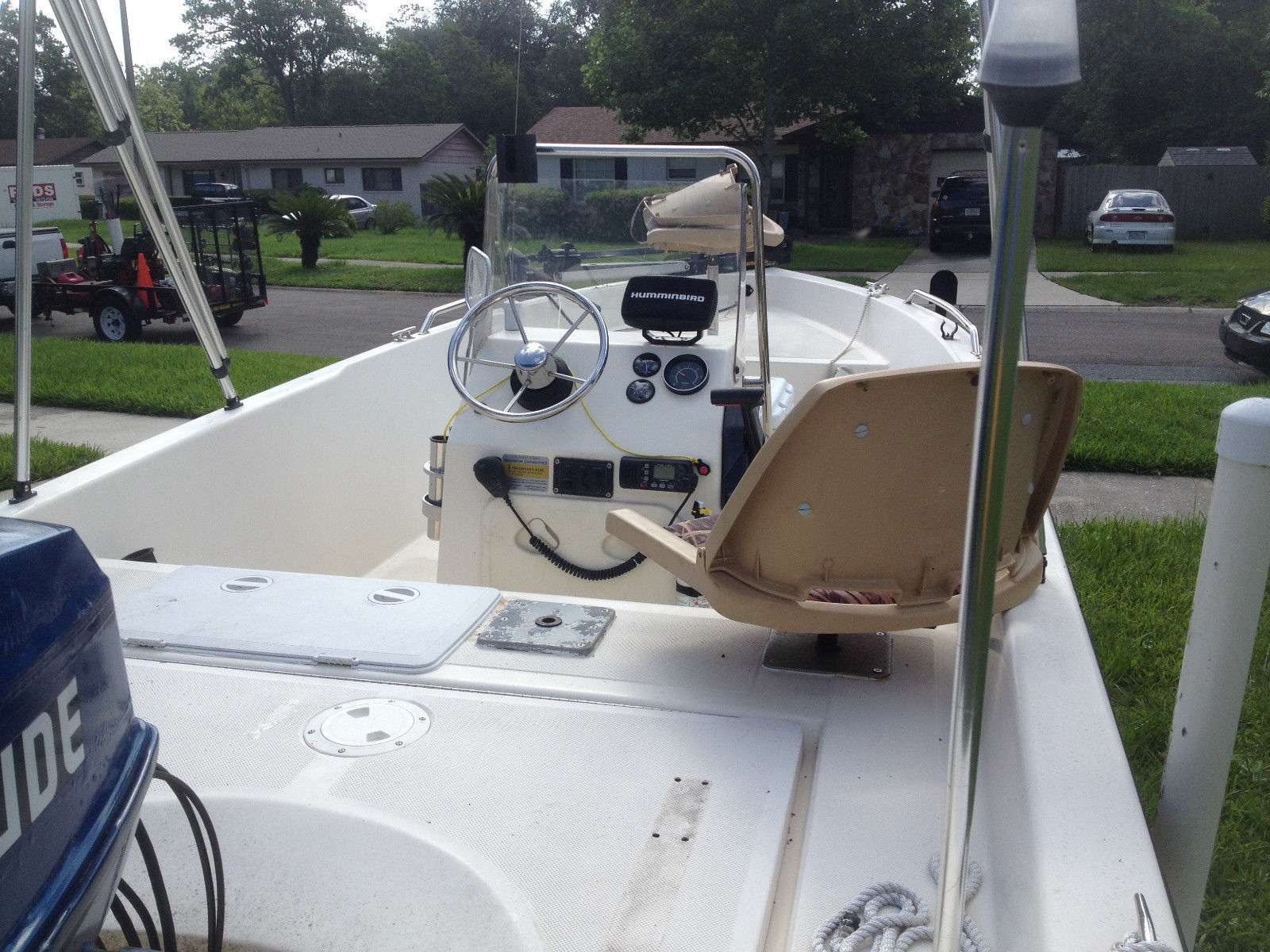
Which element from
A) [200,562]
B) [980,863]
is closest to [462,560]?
[200,562]

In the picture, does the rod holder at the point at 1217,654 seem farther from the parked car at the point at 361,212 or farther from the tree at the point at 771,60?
the parked car at the point at 361,212

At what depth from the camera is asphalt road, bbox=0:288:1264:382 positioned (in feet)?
29.4

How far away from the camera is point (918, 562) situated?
167 cm

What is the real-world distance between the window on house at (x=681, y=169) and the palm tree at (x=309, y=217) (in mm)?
16220

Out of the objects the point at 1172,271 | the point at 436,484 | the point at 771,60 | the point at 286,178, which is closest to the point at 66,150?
the point at 286,178

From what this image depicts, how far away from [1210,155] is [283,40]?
47961mm

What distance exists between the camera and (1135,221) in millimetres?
17688

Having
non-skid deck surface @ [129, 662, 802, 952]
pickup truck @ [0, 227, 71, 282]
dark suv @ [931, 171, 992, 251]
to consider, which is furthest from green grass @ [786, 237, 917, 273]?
non-skid deck surface @ [129, 662, 802, 952]

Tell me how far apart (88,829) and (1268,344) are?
338 inches

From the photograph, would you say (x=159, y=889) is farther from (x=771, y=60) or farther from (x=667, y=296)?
(x=771, y=60)

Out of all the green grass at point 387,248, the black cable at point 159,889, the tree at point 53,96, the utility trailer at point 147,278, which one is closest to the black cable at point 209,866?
the black cable at point 159,889

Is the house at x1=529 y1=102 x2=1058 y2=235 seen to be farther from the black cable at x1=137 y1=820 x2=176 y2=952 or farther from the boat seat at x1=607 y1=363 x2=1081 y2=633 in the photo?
the black cable at x1=137 y1=820 x2=176 y2=952

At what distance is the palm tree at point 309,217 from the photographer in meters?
18.4

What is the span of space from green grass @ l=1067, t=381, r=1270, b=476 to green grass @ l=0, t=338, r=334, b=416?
5.01m
